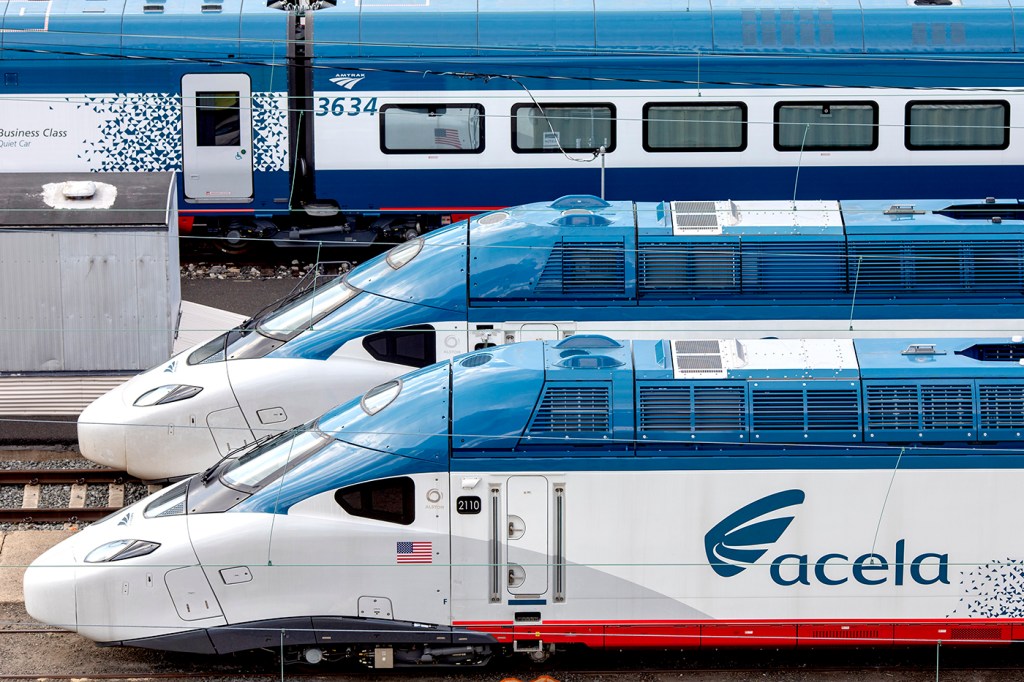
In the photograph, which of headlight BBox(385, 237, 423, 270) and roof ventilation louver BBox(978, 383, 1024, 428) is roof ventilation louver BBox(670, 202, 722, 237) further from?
roof ventilation louver BBox(978, 383, 1024, 428)

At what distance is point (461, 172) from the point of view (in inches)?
955

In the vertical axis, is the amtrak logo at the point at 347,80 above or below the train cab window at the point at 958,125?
above

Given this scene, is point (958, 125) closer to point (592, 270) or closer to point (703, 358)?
point (592, 270)

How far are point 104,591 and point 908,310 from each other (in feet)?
27.1

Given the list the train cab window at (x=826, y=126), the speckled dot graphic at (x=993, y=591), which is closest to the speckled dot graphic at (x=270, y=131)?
the train cab window at (x=826, y=126)

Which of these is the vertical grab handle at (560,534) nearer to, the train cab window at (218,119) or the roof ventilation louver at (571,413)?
the roof ventilation louver at (571,413)

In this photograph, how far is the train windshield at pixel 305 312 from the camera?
1717cm

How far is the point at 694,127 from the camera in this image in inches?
948

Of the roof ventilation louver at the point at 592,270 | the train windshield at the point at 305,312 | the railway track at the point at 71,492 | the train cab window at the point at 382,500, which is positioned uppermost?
the roof ventilation louver at the point at 592,270

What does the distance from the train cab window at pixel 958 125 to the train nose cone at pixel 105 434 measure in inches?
482

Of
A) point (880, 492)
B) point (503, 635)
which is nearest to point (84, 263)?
point (503, 635)

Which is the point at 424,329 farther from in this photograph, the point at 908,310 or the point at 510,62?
the point at 510,62

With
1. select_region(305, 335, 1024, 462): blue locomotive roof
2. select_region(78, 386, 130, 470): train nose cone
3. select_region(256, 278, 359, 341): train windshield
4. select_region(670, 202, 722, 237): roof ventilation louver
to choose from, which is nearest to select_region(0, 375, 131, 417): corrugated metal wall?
select_region(78, 386, 130, 470): train nose cone

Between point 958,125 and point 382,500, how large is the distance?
45.8 ft
